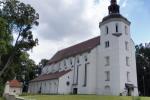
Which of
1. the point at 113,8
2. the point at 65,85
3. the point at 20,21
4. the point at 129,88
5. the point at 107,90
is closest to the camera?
the point at 20,21

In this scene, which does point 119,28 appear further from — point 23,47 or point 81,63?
point 23,47

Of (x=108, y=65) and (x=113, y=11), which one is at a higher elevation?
(x=113, y=11)

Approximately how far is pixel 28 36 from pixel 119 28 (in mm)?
22004

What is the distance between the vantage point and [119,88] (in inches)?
1638

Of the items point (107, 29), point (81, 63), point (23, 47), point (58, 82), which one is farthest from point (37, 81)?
point (23, 47)

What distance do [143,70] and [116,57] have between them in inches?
780

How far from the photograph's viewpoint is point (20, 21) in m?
29.5

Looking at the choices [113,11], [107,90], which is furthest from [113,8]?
[107,90]

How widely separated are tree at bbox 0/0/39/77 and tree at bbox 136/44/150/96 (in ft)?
125

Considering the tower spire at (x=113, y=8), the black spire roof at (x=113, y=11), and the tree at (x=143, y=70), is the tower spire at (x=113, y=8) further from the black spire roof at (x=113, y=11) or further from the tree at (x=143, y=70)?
the tree at (x=143, y=70)

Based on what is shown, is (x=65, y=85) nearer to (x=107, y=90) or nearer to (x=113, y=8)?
(x=107, y=90)

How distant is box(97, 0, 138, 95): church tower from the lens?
140 ft

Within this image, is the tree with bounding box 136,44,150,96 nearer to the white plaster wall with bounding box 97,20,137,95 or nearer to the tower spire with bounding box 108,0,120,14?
the white plaster wall with bounding box 97,20,137,95

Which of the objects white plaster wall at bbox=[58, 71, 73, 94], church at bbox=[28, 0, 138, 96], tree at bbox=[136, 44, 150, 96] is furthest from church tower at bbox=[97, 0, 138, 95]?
tree at bbox=[136, 44, 150, 96]
